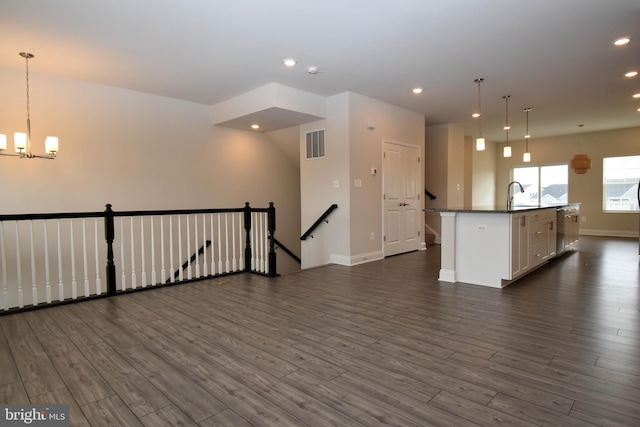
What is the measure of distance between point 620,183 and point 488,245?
311 inches

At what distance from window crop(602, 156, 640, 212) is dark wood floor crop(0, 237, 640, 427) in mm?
6973

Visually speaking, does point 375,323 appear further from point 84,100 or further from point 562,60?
point 84,100

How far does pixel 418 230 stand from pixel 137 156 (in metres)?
5.44

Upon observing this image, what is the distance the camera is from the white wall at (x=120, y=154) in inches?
189

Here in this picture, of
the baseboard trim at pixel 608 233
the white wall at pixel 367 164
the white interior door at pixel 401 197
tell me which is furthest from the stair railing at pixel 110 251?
the baseboard trim at pixel 608 233

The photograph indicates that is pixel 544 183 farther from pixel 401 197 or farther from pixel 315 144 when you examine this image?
pixel 315 144

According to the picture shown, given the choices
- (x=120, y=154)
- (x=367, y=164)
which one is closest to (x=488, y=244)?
(x=367, y=164)

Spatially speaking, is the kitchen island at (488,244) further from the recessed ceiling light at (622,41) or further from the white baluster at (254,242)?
the white baluster at (254,242)

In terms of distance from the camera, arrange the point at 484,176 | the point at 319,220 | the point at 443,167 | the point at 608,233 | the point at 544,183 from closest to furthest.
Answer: the point at 319,220, the point at 443,167, the point at 608,233, the point at 544,183, the point at 484,176

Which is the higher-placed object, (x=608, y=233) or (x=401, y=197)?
(x=401, y=197)

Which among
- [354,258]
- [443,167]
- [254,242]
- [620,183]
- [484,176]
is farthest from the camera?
[484,176]

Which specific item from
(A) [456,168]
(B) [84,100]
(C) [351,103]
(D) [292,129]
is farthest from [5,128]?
(A) [456,168]

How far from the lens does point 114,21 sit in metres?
3.34

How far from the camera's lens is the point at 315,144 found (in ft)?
20.6
